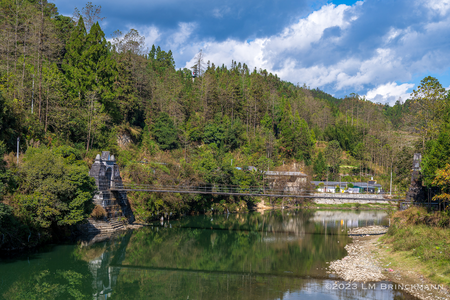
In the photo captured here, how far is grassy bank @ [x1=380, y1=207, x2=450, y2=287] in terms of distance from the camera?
15.8 m

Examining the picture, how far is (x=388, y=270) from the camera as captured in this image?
17312mm

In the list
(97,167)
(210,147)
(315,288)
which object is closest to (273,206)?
(210,147)

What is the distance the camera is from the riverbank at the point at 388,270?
14.4m

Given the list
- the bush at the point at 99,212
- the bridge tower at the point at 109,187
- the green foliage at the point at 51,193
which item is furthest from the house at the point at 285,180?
the green foliage at the point at 51,193

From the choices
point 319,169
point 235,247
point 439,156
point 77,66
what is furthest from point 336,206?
point 77,66

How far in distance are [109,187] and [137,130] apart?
19348mm

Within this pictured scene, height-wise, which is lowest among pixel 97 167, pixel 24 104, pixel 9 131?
pixel 97 167

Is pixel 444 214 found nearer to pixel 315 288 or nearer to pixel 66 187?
pixel 315 288

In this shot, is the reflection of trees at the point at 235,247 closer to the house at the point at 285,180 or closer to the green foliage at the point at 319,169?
the house at the point at 285,180

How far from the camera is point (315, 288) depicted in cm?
1550

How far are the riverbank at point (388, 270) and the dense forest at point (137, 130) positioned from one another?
16.2ft

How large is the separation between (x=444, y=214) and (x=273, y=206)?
2826cm

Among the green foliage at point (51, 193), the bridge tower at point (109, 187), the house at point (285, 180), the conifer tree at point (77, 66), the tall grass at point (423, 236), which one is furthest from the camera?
the house at point (285, 180)

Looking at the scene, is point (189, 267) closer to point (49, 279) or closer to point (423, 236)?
point (49, 279)
